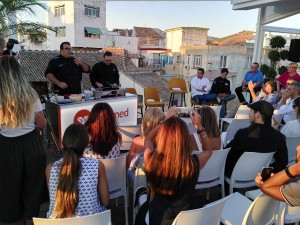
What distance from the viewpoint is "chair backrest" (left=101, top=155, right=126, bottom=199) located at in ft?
7.28

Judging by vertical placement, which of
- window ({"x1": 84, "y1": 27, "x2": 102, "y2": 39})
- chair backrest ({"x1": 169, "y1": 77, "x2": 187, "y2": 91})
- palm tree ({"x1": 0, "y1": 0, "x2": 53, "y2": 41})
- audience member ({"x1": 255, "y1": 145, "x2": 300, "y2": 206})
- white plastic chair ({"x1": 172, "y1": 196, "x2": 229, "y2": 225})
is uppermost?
window ({"x1": 84, "y1": 27, "x2": 102, "y2": 39})

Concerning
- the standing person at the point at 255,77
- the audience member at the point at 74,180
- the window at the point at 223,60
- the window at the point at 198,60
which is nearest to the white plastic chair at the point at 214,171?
the audience member at the point at 74,180

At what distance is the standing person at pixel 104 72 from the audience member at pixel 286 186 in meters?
4.09

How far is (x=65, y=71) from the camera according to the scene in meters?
4.43

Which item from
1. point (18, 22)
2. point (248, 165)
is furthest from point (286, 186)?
point (18, 22)

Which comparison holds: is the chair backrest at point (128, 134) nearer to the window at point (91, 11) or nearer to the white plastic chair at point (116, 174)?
the white plastic chair at point (116, 174)

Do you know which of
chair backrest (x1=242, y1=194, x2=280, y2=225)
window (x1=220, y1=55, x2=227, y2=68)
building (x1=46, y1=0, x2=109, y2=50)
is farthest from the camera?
building (x1=46, y1=0, x2=109, y2=50)

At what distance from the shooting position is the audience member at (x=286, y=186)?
1536mm

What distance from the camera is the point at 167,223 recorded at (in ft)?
5.65

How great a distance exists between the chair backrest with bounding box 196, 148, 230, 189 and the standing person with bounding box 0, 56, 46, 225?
1430mm

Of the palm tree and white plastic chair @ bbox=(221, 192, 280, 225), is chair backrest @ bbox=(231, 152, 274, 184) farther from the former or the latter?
the palm tree

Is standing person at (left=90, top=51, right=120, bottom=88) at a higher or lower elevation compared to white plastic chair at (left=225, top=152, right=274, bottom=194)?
higher

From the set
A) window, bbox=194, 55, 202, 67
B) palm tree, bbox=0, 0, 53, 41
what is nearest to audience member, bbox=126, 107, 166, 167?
palm tree, bbox=0, 0, 53, 41

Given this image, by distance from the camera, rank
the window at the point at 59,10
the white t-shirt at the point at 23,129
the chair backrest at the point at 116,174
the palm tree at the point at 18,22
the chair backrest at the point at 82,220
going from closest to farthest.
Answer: the chair backrest at the point at 82,220 < the white t-shirt at the point at 23,129 < the chair backrest at the point at 116,174 < the palm tree at the point at 18,22 < the window at the point at 59,10
